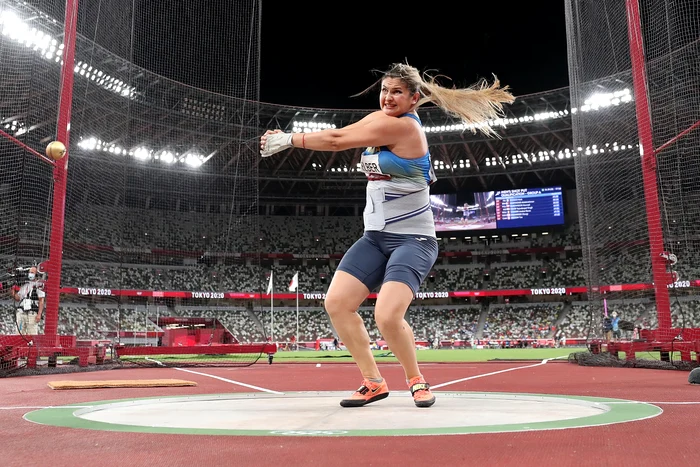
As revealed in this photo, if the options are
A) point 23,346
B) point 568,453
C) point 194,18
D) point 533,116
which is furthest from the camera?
point 533,116

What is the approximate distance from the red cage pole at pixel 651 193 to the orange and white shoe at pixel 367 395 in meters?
7.99

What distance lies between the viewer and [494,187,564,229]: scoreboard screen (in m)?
42.4

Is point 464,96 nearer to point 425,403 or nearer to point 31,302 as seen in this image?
point 425,403

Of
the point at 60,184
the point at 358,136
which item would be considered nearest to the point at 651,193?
the point at 358,136

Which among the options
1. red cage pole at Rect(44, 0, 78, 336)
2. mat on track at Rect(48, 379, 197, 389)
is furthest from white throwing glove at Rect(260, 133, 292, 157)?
red cage pole at Rect(44, 0, 78, 336)

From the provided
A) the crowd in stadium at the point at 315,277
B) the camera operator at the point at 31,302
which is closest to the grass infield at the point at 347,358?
the camera operator at the point at 31,302

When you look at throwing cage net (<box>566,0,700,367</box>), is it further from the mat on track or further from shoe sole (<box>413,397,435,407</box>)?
the mat on track

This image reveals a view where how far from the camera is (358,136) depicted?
3996 mm

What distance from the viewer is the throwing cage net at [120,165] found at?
36.5 feet

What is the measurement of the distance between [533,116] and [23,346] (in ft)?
108

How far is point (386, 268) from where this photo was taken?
4227 millimetres

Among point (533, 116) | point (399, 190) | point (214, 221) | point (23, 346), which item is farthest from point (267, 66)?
point (399, 190)

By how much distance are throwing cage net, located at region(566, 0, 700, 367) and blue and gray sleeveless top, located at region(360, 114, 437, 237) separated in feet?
21.2

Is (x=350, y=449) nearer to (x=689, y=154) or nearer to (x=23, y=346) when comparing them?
(x=23, y=346)
